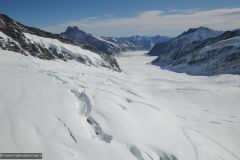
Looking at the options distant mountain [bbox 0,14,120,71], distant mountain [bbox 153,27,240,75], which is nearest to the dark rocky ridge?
distant mountain [bbox 153,27,240,75]

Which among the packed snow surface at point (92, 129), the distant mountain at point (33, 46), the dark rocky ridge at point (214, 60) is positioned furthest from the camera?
the dark rocky ridge at point (214, 60)

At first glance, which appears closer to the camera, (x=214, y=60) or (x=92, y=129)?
(x=92, y=129)

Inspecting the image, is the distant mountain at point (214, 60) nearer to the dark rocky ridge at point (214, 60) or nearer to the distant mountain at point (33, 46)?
the dark rocky ridge at point (214, 60)

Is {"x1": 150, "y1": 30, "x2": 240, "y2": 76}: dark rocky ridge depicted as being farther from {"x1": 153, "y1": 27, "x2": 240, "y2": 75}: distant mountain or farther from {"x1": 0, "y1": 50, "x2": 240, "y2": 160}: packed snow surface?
{"x1": 0, "y1": 50, "x2": 240, "y2": 160}: packed snow surface

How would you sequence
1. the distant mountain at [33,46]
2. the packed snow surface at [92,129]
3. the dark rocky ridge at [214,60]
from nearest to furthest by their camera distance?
the packed snow surface at [92,129]
the distant mountain at [33,46]
the dark rocky ridge at [214,60]

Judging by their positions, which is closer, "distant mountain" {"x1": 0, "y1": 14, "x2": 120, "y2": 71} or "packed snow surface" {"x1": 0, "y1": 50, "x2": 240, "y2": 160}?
"packed snow surface" {"x1": 0, "y1": 50, "x2": 240, "y2": 160}

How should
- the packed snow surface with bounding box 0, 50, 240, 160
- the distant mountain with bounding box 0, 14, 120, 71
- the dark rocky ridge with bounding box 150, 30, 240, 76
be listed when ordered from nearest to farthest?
1. the packed snow surface with bounding box 0, 50, 240, 160
2. the distant mountain with bounding box 0, 14, 120, 71
3. the dark rocky ridge with bounding box 150, 30, 240, 76

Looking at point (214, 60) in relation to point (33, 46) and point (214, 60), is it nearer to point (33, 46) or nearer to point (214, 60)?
point (214, 60)

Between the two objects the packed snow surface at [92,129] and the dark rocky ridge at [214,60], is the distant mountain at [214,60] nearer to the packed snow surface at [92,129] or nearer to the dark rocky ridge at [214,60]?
the dark rocky ridge at [214,60]

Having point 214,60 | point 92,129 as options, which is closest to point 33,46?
point 92,129

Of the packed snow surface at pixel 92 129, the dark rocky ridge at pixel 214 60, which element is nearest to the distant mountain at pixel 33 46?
the packed snow surface at pixel 92 129

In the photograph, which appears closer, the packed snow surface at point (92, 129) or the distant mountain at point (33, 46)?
the packed snow surface at point (92, 129)

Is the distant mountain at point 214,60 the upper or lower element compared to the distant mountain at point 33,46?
lower
